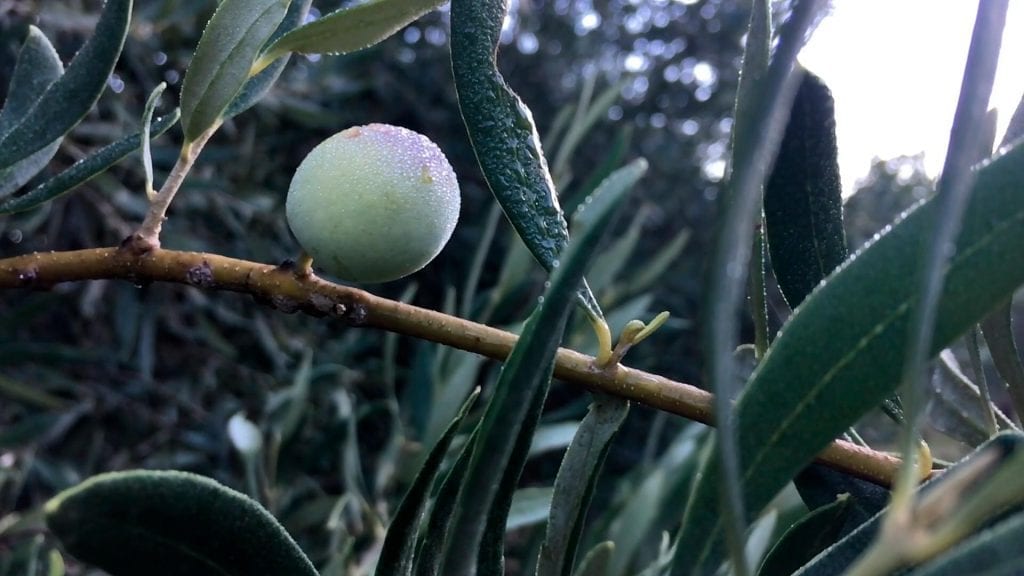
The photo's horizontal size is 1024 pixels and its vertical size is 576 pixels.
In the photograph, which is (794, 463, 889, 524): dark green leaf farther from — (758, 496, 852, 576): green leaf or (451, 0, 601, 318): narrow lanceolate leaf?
(451, 0, 601, 318): narrow lanceolate leaf

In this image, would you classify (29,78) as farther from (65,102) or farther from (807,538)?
(807,538)

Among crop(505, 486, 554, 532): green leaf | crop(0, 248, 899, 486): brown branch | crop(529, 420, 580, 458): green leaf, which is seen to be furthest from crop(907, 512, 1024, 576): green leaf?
crop(529, 420, 580, 458): green leaf

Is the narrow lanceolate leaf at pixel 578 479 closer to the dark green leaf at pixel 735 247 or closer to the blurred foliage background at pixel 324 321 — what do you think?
the dark green leaf at pixel 735 247

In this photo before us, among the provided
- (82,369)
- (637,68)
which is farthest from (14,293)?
(637,68)

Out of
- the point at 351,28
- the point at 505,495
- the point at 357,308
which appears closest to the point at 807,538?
the point at 505,495

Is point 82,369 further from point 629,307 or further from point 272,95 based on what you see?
point 629,307

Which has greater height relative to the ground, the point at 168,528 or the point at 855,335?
the point at 855,335
